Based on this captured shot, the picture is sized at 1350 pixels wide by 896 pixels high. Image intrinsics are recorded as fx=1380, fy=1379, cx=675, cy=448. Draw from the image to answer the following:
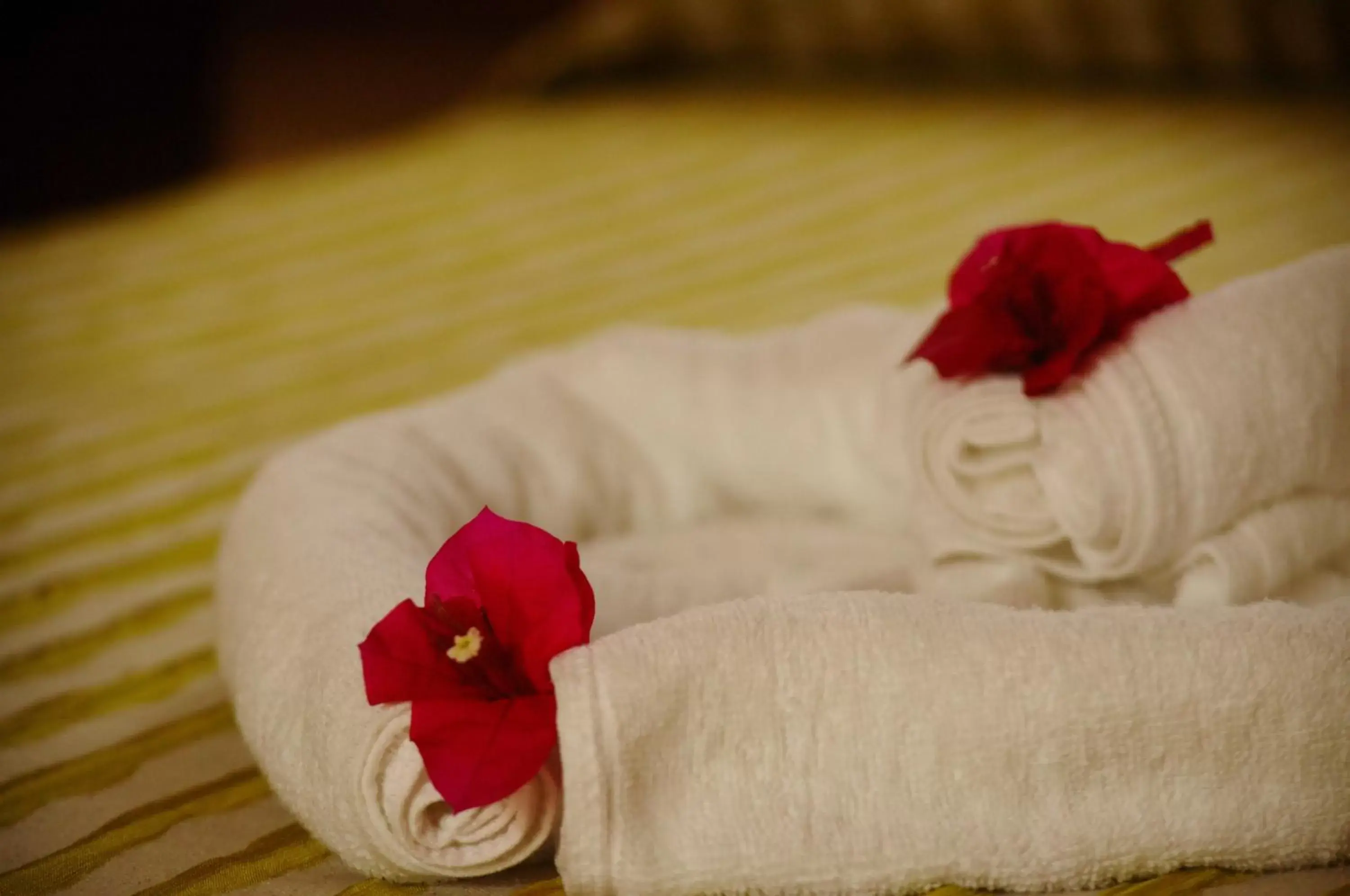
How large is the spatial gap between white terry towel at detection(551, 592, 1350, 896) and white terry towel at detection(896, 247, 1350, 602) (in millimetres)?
89

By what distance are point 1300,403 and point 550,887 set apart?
377 millimetres

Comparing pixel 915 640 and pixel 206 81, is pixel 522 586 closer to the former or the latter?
pixel 915 640

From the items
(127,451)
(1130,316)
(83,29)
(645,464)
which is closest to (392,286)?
(127,451)

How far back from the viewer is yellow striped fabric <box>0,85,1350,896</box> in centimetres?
67

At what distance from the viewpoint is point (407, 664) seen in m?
0.51

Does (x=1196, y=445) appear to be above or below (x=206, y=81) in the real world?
below

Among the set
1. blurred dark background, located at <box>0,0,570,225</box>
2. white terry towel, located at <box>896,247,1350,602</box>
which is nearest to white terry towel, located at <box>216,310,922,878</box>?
white terry towel, located at <box>896,247,1350,602</box>

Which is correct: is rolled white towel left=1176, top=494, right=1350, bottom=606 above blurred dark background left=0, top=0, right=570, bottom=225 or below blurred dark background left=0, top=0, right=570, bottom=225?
below

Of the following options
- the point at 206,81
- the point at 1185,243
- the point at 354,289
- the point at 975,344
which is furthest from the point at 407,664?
the point at 206,81

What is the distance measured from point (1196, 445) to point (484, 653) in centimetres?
31

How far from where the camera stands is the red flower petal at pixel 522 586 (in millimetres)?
517

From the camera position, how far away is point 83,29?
274cm

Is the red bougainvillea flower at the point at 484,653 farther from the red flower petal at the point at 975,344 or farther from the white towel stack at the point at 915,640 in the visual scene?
the red flower petal at the point at 975,344

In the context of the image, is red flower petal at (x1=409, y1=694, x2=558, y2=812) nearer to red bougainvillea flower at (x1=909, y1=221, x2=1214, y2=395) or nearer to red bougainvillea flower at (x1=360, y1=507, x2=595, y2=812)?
red bougainvillea flower at (x1=360, y1=507, x2=595, y2=812)
